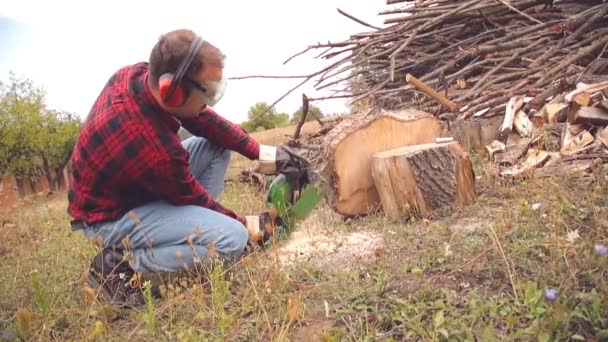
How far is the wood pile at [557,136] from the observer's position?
369 cm

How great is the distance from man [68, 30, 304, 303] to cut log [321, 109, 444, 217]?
3.16 ft

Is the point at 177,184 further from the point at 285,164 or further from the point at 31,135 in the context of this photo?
the point at 31,135

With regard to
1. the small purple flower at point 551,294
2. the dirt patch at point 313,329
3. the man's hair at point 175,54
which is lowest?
the dirt patch at point 313,329

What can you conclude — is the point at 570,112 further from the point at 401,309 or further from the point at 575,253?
the point at 401,309

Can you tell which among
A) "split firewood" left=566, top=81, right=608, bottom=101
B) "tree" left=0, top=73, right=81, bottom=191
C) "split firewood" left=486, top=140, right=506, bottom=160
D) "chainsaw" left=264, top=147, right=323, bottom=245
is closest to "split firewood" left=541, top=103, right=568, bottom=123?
"split firewood" left=566, top=81, right=608, bottom=101

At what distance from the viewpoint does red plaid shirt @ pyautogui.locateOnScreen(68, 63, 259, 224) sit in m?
2.35

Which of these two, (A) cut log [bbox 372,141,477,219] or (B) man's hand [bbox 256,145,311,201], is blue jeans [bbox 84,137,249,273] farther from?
(A) cut log [bbox 372,141,477,219]

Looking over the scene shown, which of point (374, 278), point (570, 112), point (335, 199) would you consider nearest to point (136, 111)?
point (374, 278)

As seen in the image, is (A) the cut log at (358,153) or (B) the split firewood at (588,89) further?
(B) the split firewood at (588,89)

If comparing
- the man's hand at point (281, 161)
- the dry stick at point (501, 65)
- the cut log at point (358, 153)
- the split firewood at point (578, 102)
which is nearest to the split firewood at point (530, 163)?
the split firewood at point (578, 102)

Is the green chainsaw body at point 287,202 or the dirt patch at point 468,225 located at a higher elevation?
Answer: the green chainsaw body at point 287,202

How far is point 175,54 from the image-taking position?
226cm

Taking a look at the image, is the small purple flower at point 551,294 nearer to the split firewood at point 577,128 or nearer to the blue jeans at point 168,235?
the blue jeans at point 168,235

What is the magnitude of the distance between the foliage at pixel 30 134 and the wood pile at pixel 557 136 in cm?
1842
